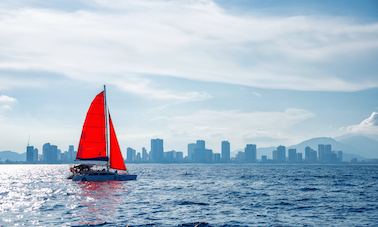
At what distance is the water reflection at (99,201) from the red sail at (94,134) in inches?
235

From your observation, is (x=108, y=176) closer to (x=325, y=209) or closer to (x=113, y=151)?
(x=113, y=151)

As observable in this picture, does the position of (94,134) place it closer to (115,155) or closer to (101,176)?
(115,155)

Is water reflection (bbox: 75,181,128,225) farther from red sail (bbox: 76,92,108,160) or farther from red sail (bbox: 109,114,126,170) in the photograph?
red sail (bbox: 76,92,108,160)

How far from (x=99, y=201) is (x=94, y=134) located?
33.6 metres

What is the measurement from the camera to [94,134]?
317ft

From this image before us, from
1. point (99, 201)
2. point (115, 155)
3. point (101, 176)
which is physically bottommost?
point (99, 201)

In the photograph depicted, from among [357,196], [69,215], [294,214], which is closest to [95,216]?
[69,215]

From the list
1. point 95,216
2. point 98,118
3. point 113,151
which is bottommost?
point 95,216

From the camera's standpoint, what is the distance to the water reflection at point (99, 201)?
47938mm

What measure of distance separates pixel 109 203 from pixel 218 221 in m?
21.3

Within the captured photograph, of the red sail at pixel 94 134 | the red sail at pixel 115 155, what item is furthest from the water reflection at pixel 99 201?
the red sail at pixel 94 134

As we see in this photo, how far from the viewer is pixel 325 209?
5497 centimetres

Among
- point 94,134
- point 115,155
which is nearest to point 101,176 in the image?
point 115,155

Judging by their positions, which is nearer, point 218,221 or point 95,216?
point 218,221
